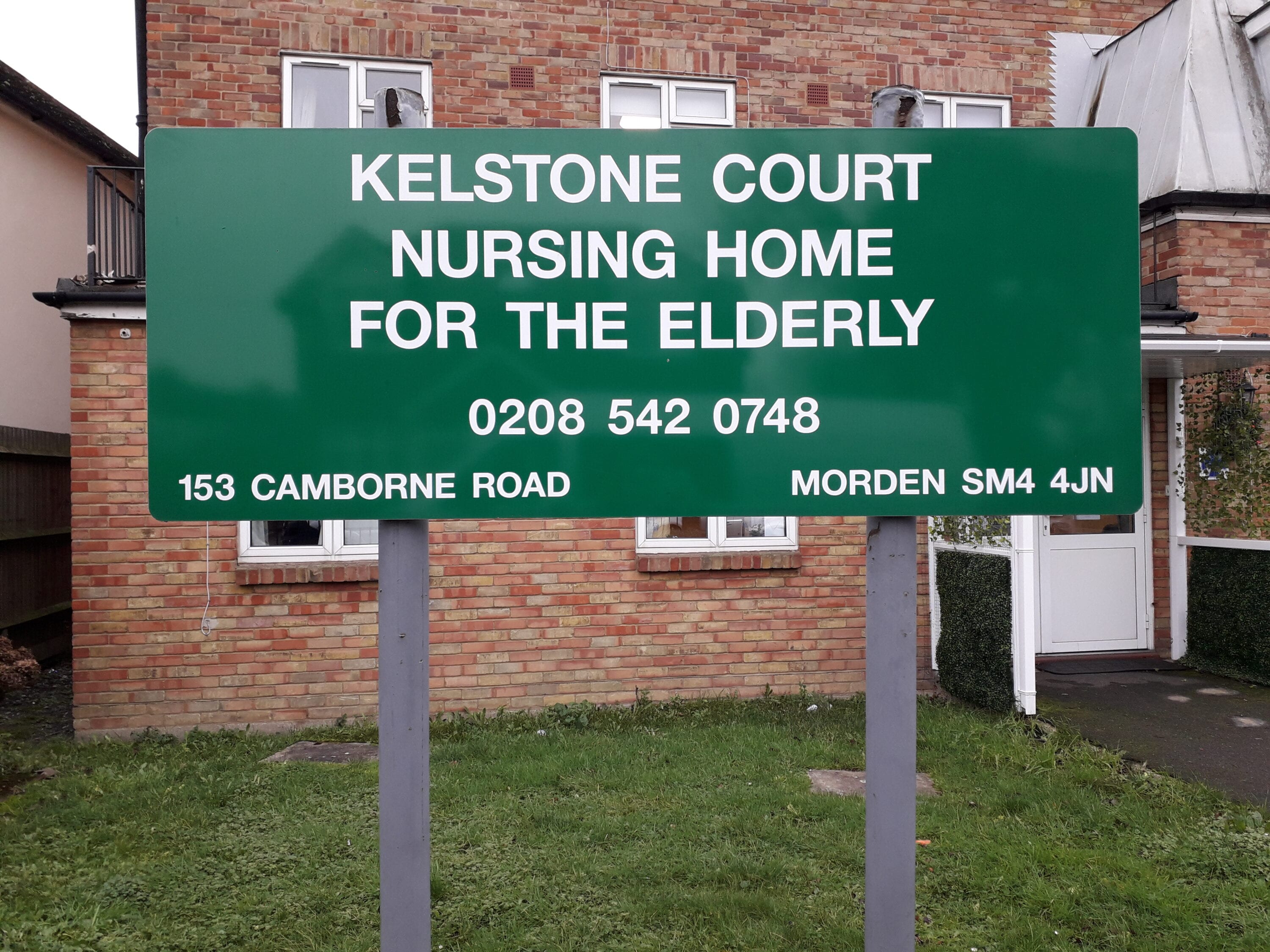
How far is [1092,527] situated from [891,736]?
7266 millimetres

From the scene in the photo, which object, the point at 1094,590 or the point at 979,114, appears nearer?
the point at 979,114

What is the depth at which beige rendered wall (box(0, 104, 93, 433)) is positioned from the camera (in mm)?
9875

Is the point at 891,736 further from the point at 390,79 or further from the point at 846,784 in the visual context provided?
the point at 390,79

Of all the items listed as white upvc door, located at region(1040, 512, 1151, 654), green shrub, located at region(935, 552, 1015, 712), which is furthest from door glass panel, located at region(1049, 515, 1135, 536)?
green shrub, located at region(935, 552, 1015, 712)

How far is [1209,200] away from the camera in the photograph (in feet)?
23.3

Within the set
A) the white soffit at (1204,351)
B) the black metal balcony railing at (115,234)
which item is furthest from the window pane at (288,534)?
the white soffit at (1204,351)

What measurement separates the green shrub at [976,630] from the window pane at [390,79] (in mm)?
5740

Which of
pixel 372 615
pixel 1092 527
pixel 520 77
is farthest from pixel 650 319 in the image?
pixel 1092 527

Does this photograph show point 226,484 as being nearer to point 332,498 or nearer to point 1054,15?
point 332,498

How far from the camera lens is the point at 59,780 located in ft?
16.2

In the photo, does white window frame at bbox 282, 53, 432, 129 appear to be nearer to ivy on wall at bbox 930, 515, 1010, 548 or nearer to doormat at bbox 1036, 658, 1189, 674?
ivy on wall at bbox 930, 515, 1010, 548

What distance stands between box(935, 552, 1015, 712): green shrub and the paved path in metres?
0.45

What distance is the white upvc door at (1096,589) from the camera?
7.84 m

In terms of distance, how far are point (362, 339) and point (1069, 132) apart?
165cm
